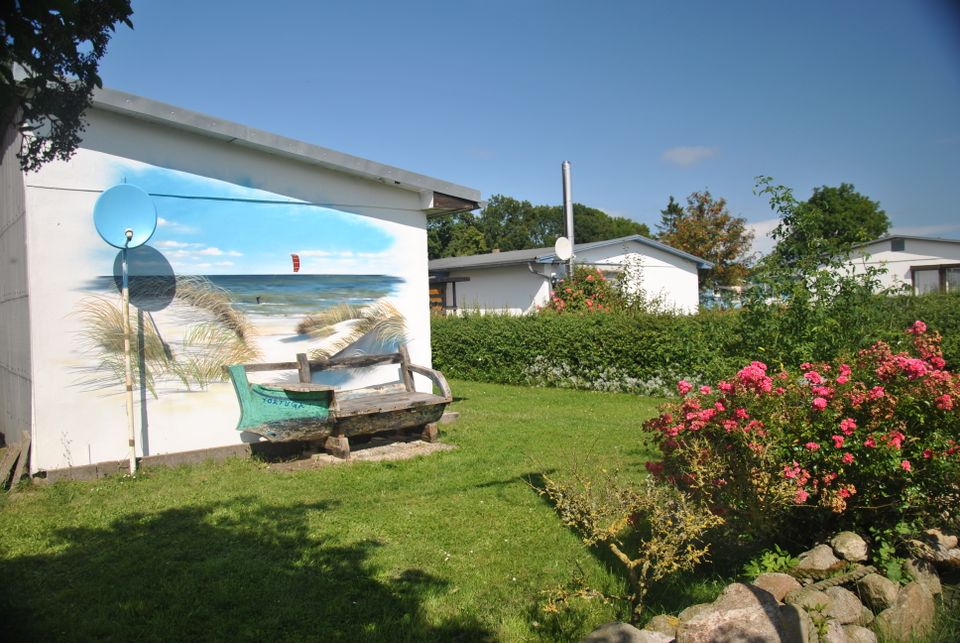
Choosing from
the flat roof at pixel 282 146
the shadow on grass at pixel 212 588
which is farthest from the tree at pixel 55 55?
the flat roof at pixel 282 146

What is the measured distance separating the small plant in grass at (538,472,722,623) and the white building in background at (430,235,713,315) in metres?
16.7

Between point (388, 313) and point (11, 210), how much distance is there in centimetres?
478

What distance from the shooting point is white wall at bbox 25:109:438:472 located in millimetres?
7383

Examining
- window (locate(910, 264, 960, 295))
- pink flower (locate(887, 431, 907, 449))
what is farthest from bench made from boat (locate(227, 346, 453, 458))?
window (locate(910, 264, 960, 295))

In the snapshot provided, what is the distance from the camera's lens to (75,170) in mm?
7605

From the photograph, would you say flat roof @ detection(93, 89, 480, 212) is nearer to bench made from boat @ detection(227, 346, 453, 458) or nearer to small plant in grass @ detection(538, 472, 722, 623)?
bench made from boat @ detection(227, 346, 453, 458)

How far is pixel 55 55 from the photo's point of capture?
343 centimetres

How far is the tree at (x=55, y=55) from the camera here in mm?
3005

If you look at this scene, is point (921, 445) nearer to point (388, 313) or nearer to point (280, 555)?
point (280, 555)

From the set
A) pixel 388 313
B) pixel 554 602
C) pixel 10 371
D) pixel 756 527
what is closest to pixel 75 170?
pixel 10 371

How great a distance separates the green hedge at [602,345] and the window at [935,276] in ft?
44.4

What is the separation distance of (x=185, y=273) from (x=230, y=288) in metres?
0.58

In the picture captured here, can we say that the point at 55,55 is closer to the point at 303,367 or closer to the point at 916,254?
the point at 303,367

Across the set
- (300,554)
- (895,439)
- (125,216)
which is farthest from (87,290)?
(895,439)
